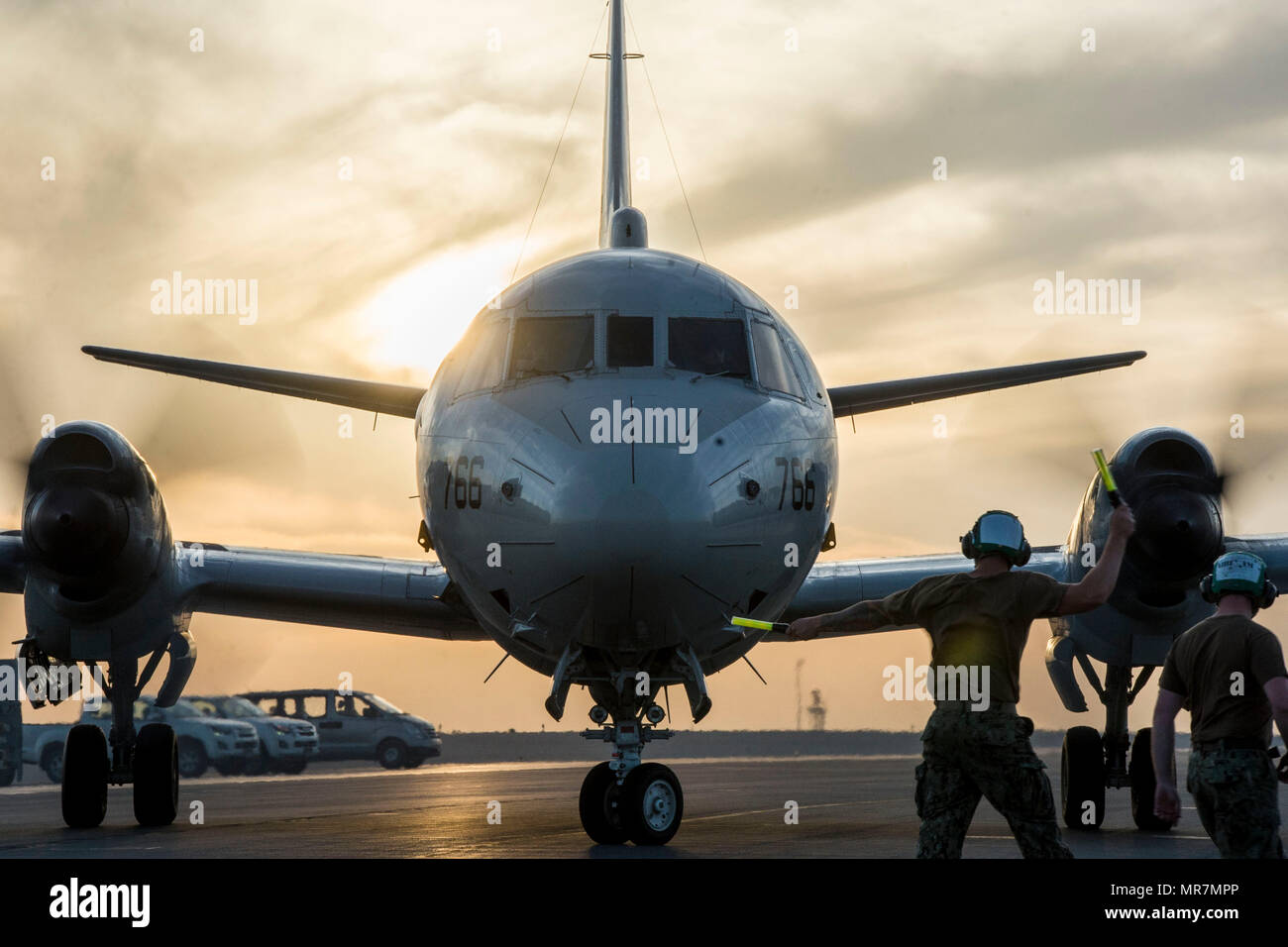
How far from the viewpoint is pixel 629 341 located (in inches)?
400

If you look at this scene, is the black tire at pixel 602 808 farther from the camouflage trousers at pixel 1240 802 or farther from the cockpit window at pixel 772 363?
the camouflage trousers at pixel 1240 802

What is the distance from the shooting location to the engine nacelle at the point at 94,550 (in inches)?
520

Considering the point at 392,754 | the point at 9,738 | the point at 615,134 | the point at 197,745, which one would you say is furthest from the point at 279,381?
the point at 392,754

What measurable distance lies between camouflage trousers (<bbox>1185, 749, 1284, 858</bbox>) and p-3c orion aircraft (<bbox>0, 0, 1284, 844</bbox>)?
2572mm

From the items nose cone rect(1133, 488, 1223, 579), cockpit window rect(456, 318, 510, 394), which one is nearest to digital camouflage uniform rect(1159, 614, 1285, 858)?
cockpit window rect(456, 318, 510, 394)

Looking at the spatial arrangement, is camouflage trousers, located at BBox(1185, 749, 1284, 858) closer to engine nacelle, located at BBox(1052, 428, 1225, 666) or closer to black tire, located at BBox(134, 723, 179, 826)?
engine nacelle, located at BBox(1052, 428, 1225, 666)

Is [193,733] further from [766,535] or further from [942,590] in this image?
[942,590]

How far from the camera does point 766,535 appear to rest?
31.8 ft

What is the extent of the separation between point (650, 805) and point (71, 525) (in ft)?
19.5

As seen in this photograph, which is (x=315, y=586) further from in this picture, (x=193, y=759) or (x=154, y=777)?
(x=193, y=759)

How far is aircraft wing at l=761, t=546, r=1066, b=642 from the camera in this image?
15.0m

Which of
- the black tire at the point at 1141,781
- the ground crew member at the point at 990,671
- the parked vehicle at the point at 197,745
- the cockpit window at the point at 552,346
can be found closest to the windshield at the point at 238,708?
the parked vehicle at the point at 197,745
